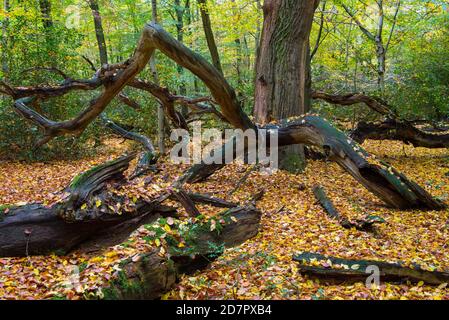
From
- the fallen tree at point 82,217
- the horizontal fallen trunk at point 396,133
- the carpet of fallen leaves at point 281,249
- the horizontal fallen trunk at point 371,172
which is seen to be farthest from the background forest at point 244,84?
the horizontal fallen trunk at point 371,172

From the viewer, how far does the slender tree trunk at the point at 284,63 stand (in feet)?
26.3

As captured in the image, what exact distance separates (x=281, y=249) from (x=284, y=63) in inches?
192

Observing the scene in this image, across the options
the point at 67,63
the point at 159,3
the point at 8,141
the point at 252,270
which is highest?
the point at 159,3

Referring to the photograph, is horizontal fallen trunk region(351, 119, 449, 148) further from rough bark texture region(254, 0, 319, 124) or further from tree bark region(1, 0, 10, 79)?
tree bark region(1, 0, 10, 79)

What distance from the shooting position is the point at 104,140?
13461 millimetres

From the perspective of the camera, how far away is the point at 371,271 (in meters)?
3.61

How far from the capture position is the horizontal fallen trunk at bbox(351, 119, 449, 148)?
10227mm

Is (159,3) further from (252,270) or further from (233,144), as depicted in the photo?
(252,270)

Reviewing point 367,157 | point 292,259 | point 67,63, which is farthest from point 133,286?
point 67,63

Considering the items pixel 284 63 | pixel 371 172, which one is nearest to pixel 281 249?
pixel 371 172

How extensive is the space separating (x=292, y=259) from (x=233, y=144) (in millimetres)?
3387

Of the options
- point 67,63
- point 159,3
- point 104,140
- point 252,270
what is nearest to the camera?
point 252,270

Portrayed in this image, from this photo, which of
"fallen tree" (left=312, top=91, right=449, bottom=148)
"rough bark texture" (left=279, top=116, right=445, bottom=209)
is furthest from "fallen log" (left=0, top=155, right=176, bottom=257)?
"fallen tree" (left=312, top=91, right=449, bottom=148)
